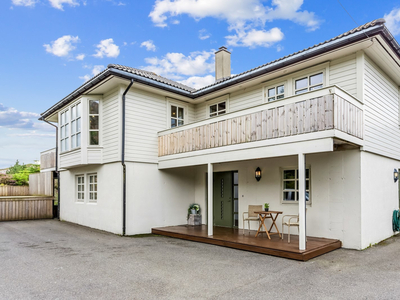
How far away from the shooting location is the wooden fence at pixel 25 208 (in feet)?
42.4

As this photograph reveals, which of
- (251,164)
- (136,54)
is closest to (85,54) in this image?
(136,54)

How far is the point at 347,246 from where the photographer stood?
7.14 metres

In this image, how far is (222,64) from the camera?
499 inches

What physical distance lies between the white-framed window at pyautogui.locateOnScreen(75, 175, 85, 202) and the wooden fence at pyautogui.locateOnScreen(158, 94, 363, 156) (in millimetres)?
5196

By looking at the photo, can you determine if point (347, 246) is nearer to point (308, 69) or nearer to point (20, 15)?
point (308, 69)

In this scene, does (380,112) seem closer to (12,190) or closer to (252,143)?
(252,143)

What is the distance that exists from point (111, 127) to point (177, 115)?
2595mm

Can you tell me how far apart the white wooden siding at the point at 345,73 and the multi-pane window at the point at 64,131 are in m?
9.50

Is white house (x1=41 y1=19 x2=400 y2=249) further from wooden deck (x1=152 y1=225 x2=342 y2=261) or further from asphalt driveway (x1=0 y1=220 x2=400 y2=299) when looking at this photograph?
asphalt driveway (x1=0 y1=220 x2=400 y2=299)

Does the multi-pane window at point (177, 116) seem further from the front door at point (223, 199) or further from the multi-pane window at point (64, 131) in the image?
the multi-pane window at point (64, 131)

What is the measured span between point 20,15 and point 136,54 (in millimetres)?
5554

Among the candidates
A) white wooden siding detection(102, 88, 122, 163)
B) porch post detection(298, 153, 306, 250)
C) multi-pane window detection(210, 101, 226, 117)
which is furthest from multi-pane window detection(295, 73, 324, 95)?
white wooden siding detection(102, 88, 122, 163)

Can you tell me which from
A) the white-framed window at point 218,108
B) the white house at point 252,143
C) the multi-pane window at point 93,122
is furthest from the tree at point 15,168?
the white-framed window at point 218,108

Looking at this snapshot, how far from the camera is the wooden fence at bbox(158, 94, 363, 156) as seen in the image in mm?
6172
